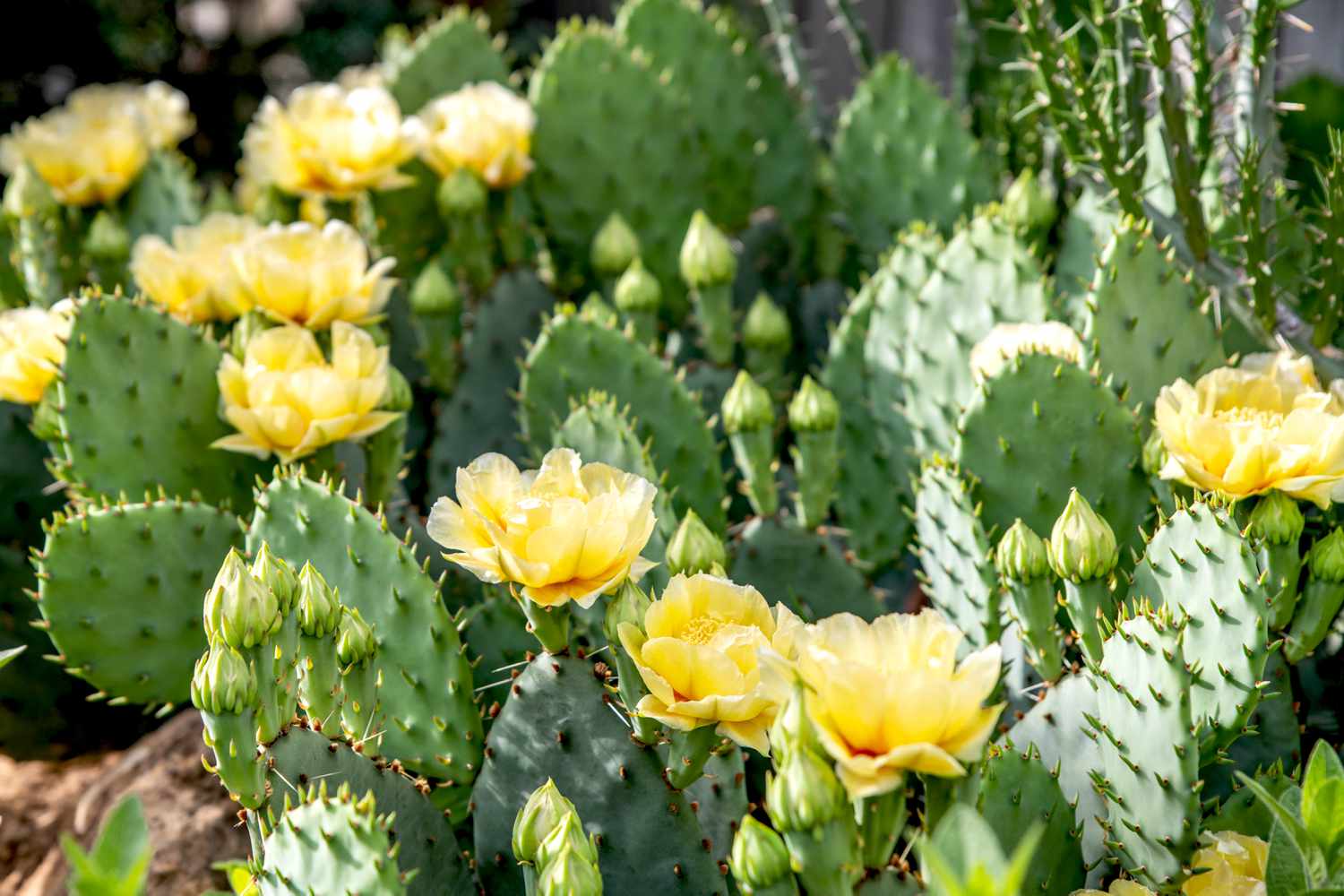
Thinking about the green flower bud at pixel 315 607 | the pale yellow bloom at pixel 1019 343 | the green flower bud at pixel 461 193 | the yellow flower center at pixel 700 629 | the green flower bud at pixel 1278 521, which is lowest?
the green flower bud at pixel 1278 521

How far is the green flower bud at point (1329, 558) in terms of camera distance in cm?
98

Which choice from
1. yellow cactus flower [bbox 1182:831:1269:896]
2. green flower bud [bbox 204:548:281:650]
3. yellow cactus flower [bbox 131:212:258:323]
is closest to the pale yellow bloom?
yellow cactus flower [bbox 1182:831:1269:896]

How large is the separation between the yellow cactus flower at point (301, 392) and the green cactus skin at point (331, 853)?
0.47 m

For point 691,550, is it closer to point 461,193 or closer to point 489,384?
point 489,384

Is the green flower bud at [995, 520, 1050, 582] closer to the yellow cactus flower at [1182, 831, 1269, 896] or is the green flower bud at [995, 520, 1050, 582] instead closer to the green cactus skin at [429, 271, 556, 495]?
the yellow cactus flower at [1182, 831, 1269, 896]

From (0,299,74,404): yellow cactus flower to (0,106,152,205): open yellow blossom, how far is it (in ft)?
1.66

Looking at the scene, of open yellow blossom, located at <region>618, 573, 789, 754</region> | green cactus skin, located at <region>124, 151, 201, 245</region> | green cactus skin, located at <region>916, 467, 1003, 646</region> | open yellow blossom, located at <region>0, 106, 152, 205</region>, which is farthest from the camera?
green cactus skin, located at <region>124, 151, 201, 245</region>

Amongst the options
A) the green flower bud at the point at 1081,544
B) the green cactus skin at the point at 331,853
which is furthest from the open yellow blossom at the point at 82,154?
the green flower bud at the point at 1081,544

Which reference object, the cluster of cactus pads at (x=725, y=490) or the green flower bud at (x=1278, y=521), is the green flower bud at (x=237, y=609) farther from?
the green flower bud at (x=1278, y=521)

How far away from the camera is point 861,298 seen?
1.61 m

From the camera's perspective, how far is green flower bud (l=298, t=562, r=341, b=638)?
901 millimetres

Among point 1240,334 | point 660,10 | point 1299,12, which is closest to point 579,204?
point 660,10

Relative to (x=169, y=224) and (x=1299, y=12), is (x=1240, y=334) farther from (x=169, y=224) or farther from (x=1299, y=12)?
(x=1299, y=12)

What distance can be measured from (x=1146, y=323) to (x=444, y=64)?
1163 mm
